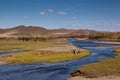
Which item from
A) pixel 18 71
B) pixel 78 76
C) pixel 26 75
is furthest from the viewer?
pixel 18 71

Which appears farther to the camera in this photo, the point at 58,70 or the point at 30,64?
the point at 30,64

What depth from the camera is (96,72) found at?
126ft

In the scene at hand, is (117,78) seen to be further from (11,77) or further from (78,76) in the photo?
(11,77)

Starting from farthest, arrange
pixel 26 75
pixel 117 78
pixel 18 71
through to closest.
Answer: pixel 18 71
pixel 26 75
pixel 117 78

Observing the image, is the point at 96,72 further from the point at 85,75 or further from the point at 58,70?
the point at 58,70

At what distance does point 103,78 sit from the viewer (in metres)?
34.8

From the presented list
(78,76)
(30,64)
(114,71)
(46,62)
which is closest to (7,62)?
(30,64)

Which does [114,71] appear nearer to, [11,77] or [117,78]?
[117,78]

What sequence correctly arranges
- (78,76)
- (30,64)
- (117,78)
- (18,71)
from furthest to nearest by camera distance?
1. (30,64)
2. (18,71)
3. (78,76)
4. (117,78)

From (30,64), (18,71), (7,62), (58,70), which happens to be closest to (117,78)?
(58,70)

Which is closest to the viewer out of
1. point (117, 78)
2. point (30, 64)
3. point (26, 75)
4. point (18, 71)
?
point (117, 78)

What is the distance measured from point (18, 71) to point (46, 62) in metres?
12.6

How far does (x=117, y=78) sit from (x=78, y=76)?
649 cm

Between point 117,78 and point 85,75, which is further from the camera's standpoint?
point 85,75
